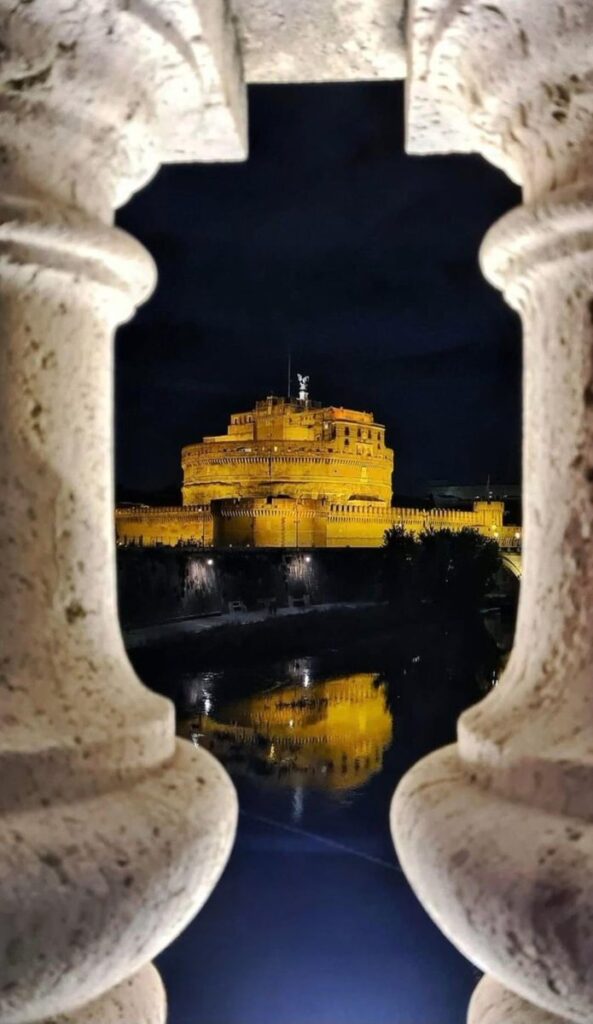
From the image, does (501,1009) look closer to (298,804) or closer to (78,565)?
(78,565)

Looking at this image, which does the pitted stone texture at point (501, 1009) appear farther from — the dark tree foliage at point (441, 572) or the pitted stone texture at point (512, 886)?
the dark tree foliage at point (441, 572)

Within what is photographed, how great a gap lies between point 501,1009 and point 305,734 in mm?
11180

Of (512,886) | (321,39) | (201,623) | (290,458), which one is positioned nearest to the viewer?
(512,886)

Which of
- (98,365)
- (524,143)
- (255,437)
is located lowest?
(98,365)

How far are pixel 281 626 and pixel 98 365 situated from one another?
1618 cm

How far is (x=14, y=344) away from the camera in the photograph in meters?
0.75

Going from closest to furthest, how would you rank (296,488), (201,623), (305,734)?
Result: (305,734)
(201,623)
(296,488)

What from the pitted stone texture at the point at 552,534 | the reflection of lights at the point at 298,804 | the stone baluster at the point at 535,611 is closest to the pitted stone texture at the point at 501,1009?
the stone baluster at the point at 535,611

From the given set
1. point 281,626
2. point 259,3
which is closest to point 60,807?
point 259,3

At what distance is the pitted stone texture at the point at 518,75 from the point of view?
71cm

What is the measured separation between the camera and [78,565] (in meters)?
0.80

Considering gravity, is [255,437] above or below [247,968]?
above

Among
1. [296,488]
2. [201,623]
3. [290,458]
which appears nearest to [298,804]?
[201,623]

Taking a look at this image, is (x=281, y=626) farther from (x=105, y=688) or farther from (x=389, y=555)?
(x=105, y=688)
